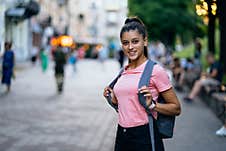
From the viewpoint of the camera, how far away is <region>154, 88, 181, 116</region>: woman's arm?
3.78 meters

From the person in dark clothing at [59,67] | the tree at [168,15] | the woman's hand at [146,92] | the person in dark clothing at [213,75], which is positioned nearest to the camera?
the woman's hand at [146,92]

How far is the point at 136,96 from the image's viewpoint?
377 cm

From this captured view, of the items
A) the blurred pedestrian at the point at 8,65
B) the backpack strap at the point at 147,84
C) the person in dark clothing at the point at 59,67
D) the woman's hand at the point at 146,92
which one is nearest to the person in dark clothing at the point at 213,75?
the person in dark clothing at the point at 59,67

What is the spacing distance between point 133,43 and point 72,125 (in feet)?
24.3

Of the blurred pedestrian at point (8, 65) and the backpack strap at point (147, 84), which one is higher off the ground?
the backpack strap at point (147, 84)

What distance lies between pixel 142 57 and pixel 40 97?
1297cm

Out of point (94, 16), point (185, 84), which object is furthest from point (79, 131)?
point (94, 16)

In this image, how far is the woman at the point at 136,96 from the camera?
12.5 ft

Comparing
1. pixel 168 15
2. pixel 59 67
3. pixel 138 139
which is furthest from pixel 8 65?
pixel 168 15

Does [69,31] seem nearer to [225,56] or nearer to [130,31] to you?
[225,56]

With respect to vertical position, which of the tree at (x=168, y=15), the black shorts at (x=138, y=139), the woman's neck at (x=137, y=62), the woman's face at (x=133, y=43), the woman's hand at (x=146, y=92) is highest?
the woman's face at (x=133, y=43)

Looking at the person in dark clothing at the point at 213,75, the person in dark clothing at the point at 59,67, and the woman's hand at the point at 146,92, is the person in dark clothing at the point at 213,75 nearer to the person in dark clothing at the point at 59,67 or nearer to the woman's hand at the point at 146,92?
the person in dark clothing at the point at 59,67

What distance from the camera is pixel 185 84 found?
22.1m

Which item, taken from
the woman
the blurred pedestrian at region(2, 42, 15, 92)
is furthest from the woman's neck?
the blurred pedestrian at region(2, 42, 15, 92)
